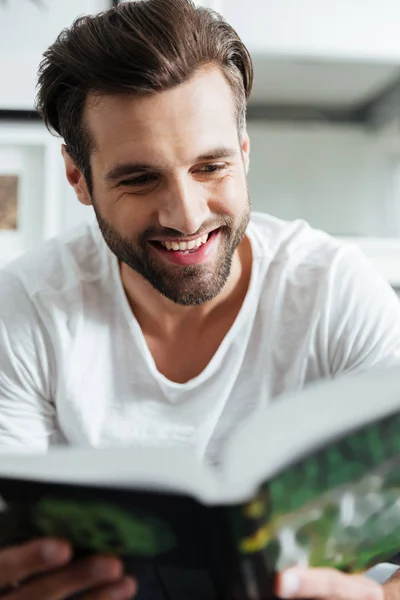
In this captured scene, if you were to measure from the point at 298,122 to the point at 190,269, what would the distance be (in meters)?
0.92

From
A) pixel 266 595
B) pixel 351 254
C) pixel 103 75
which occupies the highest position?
pixel 103 75

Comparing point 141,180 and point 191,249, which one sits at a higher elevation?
point 141,180

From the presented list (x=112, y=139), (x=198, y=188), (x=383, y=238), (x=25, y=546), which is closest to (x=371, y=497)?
(x=25, y=546)

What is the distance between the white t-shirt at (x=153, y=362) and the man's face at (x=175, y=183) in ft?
0.29

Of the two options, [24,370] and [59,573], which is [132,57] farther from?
[59,573]

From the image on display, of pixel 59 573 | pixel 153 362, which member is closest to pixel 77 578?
pixel 59 573

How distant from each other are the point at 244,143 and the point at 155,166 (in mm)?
266

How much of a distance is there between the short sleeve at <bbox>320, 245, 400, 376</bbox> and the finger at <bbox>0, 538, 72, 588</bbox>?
1.89 feet

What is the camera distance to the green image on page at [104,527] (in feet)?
1.93

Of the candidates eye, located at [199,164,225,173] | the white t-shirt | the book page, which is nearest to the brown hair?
eye, located at [199,164,225,173]

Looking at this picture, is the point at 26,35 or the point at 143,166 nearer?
the point at 143,166

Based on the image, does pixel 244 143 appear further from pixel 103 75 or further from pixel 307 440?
pixel 307 440

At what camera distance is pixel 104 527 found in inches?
24.1

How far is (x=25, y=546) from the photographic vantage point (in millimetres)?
648
